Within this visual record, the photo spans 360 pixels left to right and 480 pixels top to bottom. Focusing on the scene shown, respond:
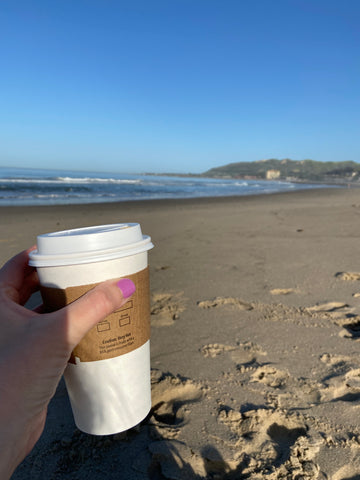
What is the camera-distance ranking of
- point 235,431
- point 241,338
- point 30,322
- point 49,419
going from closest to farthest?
point 30,322 → point 235,431 → point 49,419 → point 241,338

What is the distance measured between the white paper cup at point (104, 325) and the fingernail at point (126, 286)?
39 mm

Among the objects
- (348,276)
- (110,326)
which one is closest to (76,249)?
(110,326)

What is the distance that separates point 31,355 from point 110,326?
294 mm

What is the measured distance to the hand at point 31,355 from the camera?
858 millimetres

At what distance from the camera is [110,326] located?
112cm

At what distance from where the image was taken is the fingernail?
A: 3.50 ft

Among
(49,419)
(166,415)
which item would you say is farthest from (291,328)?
(49,419)

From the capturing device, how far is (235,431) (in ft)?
4.59

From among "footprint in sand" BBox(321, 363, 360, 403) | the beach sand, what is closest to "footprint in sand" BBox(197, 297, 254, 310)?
the beach sand

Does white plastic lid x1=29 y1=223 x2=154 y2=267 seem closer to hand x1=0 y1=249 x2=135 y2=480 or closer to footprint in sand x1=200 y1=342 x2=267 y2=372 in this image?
hand x1=0 y1=249 x2=135 y2=480

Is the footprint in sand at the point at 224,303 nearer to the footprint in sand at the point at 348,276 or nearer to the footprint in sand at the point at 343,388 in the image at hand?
the footprint in sand at the point at 343,388

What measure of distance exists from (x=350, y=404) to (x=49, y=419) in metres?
1.60

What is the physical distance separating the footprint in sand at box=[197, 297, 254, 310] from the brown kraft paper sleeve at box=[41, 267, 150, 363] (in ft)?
5.12

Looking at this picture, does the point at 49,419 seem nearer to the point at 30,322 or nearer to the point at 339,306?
the point at 30,322
